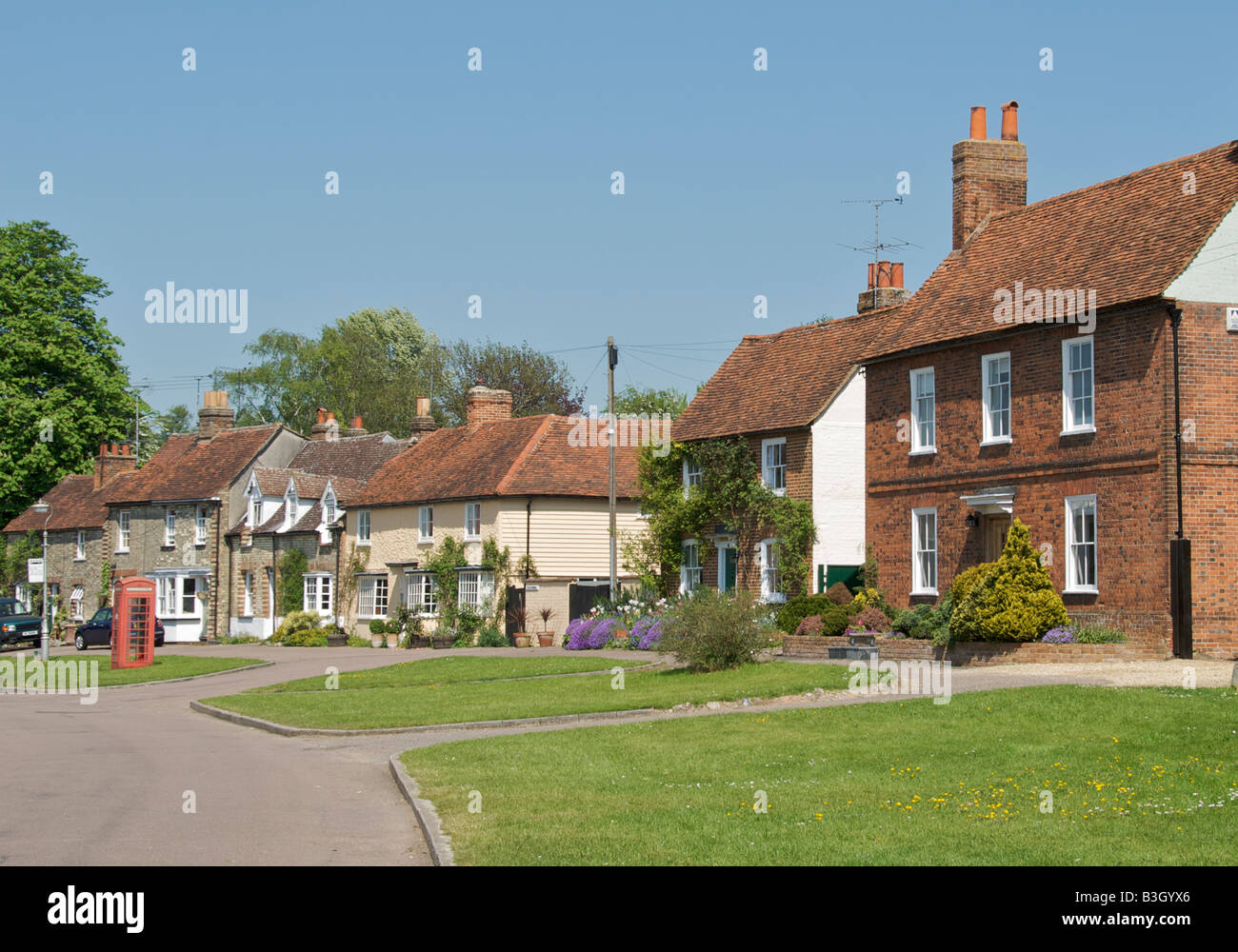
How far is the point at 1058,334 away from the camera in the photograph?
1104 inches

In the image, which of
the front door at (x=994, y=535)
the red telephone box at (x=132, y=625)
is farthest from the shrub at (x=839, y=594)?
the red telephone box at (x=132, y=625)

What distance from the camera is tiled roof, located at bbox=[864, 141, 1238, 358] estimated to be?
26.5 metres

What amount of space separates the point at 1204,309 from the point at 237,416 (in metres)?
78.7

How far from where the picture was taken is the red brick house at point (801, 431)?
35.8 metres

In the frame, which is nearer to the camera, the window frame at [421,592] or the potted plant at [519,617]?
the potted plant at [519,617]

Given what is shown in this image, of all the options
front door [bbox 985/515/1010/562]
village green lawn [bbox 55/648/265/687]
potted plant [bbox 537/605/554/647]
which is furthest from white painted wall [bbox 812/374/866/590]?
village green lawn [bbox 55/648/265/687]

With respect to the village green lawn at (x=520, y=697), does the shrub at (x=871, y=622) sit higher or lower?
higher

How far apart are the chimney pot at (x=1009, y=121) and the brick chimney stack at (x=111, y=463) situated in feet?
158

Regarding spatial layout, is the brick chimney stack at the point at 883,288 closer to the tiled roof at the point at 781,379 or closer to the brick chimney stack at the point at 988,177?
the tiled roof at the point at 781,379

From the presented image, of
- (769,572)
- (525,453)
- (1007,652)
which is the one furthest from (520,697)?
(525,453)

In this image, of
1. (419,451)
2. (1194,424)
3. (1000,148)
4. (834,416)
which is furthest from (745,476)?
(419,451)

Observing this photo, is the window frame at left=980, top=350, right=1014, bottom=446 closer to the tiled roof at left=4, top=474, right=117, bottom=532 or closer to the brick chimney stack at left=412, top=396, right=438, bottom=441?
the brick chimney stack at left=412, top=396, right=438, bottom=441

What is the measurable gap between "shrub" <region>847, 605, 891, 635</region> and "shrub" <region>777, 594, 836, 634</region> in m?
0.98
